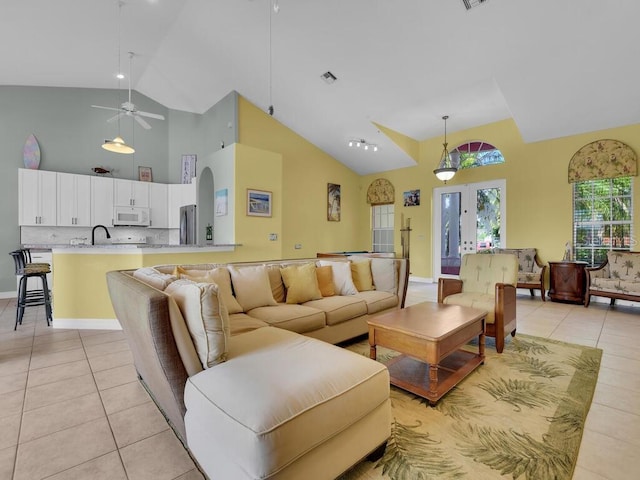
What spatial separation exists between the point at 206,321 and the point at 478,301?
272 centimetres

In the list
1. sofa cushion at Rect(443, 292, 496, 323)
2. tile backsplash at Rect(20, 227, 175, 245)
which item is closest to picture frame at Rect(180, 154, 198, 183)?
tile backsplash at Rect(20, 227, 175, 245)

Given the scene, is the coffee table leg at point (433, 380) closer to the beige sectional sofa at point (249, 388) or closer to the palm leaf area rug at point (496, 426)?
the palm leaf area rug at point (496, 426)

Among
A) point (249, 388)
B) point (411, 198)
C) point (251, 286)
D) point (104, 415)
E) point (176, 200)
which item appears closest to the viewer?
point (249, 388)

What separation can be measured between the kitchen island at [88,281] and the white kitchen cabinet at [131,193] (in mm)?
3198

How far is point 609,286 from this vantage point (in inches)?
176

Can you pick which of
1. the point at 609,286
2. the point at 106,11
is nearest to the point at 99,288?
the point at 106,11

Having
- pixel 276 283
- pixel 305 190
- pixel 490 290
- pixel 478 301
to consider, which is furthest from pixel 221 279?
pixel 305 190

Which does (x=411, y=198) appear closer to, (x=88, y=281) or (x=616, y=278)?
(x=616, y=278)

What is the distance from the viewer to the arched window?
6371 mm

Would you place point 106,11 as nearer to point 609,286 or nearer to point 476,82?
point 476,82

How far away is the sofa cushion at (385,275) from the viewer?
3586 millimetres

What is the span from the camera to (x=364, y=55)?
174 inches

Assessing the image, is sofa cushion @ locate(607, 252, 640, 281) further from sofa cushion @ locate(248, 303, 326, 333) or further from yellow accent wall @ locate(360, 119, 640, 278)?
sofa cushion @ locate(248, 303, 326, 333)

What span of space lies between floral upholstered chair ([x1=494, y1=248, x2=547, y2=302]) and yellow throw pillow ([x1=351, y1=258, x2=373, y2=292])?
3146 millimetres
